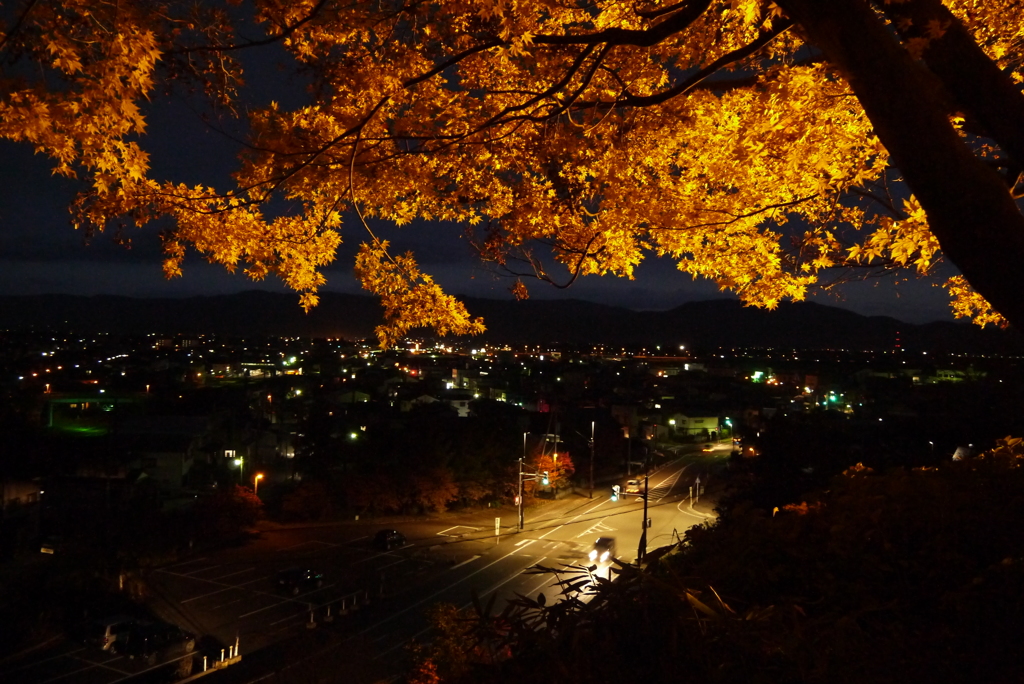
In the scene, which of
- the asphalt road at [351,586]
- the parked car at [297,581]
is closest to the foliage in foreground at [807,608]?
the asphalt road at [351,586]

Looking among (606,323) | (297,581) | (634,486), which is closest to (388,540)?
(297,581)

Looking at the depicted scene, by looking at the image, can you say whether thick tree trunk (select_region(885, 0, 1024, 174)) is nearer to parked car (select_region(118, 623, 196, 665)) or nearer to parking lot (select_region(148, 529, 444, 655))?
parking lot (select_region(148, 529, 444, 655))

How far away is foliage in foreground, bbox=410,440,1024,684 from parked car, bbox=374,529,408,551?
18.0 metres

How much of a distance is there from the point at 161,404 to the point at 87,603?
1815 cm

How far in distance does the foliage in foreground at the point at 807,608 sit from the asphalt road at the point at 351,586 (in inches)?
214

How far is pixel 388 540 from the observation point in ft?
68.6

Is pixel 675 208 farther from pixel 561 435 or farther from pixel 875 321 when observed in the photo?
pixel 875 321

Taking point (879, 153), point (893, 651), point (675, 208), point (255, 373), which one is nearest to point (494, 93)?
point (675, 208)

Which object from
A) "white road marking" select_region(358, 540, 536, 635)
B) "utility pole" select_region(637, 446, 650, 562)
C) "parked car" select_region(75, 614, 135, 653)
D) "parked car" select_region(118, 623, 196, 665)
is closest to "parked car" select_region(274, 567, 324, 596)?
"white road marking" select_region(358, 540, 536, 635)

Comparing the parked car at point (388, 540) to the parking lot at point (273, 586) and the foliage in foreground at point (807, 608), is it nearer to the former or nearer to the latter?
the parking lot at point (273, 586)

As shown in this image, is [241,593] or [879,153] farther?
[241,593]

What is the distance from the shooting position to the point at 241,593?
1706 centimetres

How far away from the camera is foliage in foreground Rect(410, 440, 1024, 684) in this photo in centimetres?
215

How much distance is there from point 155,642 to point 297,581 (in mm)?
3825
